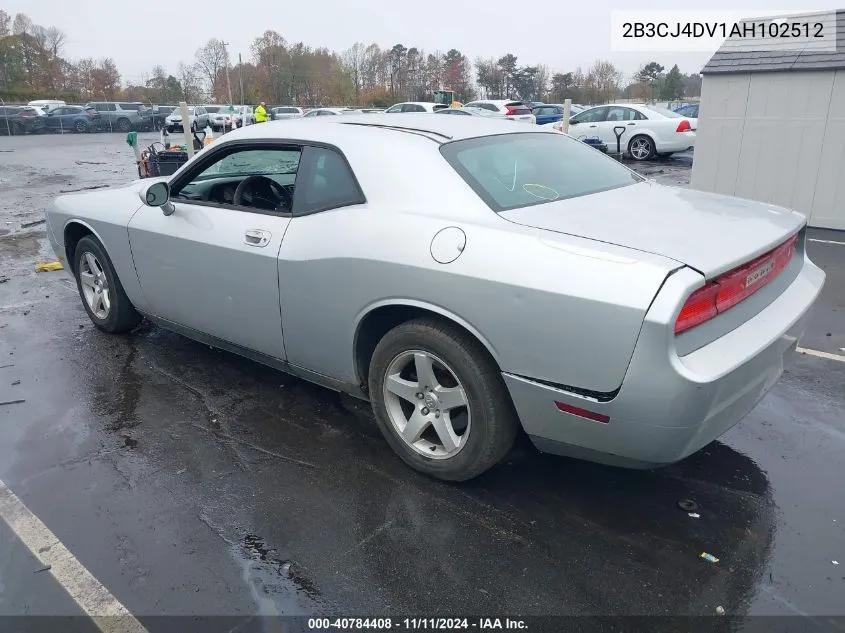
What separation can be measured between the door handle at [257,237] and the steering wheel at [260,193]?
338mm

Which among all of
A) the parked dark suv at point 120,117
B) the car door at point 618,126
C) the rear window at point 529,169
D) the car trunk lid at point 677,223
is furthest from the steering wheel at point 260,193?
the parked dark suv at point 120,117

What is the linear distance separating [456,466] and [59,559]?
5.49ft

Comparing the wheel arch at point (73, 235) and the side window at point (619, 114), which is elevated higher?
the side window at point (619, 114)

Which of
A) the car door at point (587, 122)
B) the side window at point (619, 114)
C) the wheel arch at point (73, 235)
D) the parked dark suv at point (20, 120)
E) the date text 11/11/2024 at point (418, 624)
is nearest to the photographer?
the date text 11/11/2024 at point (418, 624)

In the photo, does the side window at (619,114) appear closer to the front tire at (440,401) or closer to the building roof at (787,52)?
the building roof at (787,52)

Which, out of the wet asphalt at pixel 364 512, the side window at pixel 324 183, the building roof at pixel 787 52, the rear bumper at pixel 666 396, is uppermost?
the building roof at pixel 787 52

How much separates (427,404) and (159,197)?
2186 millimetres

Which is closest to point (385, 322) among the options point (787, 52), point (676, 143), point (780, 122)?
point (780, 122)

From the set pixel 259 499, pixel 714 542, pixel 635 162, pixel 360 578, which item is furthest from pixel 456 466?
pixel 635 162

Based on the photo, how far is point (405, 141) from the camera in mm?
3271

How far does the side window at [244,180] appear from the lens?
157 inches

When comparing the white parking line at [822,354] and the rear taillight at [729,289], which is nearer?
the rear taillight at [729,289]

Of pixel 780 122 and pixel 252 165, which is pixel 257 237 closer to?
pixel 252 165

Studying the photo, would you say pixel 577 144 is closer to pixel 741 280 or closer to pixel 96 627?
pixel 741 280
